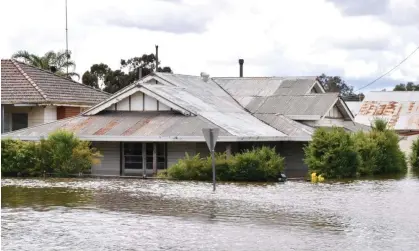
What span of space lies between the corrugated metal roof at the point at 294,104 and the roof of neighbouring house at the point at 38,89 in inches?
423

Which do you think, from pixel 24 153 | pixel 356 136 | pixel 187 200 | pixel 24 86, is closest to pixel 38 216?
pixel 187 200

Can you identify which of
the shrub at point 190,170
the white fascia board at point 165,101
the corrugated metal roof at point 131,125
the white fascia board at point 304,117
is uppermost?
the white fascia board at point 165,101

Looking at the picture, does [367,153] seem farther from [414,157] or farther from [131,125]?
[131,125]

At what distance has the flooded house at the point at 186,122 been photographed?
38.2 meters

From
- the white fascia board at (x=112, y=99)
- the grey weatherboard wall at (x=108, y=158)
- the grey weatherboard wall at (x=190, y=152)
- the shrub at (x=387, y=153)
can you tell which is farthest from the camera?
the shrub at (x=387, y=153)

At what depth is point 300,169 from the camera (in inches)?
1753

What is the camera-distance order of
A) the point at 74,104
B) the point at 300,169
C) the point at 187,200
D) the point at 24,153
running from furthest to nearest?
1. the point at 74,104
2. the point at 300,169
3. the point at 24,153
4. the point at 187,200

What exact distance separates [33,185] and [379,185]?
1419cm

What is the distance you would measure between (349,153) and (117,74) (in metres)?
50.5

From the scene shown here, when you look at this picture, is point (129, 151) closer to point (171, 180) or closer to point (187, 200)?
point (171, 180)

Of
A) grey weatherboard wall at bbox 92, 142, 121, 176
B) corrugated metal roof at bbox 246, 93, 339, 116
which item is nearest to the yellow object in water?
corrugated metal roof at bbox 246, 93, 339, 116

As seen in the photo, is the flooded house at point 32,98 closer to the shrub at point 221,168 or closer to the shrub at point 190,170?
the shrub at point 190,170

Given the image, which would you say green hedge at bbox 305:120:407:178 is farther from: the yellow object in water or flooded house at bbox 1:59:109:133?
flooded house at bbox 1:59:109:133

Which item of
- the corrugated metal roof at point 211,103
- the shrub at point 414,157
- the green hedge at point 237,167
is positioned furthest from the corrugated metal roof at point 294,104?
the green hedge at point 237,167
